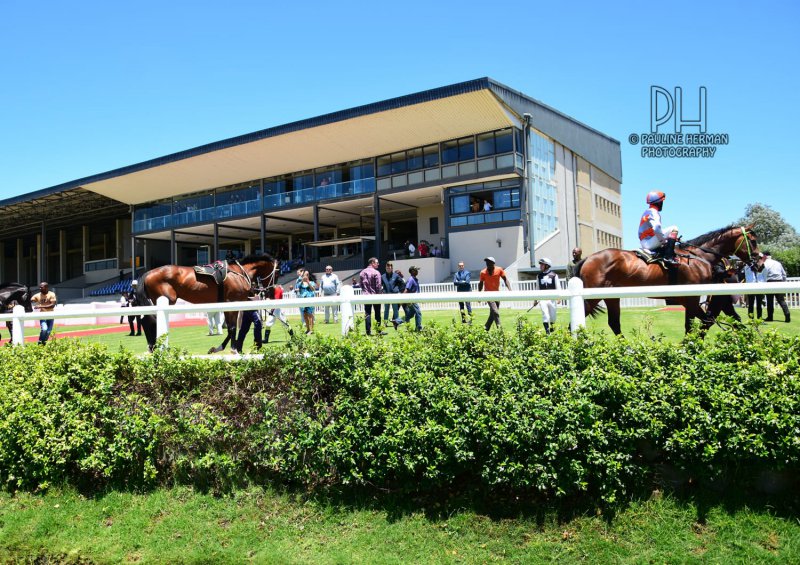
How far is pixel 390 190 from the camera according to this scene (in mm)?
32531

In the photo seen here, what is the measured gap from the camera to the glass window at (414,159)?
3186 centimetres

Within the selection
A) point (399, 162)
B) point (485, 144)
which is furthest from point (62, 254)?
point (485, 144)

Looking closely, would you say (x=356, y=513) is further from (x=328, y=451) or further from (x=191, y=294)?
(x=191, y=294)

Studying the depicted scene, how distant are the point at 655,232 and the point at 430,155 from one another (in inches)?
947

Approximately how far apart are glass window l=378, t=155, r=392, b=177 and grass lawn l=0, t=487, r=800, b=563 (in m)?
29.5

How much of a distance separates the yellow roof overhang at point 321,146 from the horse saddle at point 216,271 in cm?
1938

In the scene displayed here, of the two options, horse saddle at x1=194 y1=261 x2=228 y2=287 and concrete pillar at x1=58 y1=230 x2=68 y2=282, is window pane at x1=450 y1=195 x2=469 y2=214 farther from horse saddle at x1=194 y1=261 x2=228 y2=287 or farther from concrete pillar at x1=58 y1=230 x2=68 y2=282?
concrete pillar at x1=58 y1=230 x2=68 y2=282

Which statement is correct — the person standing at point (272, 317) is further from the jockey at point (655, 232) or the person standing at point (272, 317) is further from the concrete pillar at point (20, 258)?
the concrete pillar at point (20, 258)

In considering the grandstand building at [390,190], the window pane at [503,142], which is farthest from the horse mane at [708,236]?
the window pane at [503,142]

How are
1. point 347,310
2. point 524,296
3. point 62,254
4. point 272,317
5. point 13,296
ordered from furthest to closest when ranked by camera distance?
point 62,254 → point 13,296 → point 272,317 → point 347,310 → point 524,296

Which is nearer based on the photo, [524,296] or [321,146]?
[524,296]

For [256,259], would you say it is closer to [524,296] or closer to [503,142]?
[524,296]

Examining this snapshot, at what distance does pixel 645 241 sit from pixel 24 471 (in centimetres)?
805

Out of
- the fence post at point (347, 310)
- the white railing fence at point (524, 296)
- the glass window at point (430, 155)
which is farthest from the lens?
the glass window at point (430, 155)
